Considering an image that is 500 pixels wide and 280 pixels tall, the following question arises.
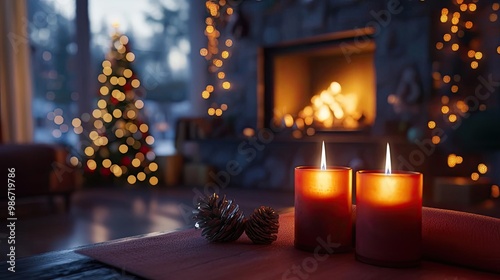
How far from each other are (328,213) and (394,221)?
10 cm

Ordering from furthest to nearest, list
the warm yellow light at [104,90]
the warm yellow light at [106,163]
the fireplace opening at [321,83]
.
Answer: the warm yellow light at [104,90] < the warm yellow light at [106,163] < the fireplace opening at [321,83]

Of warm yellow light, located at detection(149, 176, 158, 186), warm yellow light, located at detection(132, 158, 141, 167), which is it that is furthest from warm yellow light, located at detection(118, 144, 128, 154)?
warm yellow light, located at detection(149, 176, 158, 186)

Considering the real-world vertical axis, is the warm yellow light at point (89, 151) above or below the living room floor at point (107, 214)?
above

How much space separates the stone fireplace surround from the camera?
3.38 m

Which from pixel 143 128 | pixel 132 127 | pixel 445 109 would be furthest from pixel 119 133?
pixel 445 109

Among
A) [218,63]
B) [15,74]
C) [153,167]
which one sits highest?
[218,63]

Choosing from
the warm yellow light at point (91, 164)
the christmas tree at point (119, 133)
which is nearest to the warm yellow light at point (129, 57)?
the christmas tree at point (119, 133)

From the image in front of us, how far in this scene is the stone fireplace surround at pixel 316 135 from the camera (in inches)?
133

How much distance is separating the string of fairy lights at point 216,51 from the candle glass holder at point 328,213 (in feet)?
13.0

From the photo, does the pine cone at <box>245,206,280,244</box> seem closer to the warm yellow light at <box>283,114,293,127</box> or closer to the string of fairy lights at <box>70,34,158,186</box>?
the warm yellow light at <box>283,114,293,127</box>

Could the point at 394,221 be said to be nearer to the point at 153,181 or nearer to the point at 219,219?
the point at 219,219

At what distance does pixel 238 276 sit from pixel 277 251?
0.43ft

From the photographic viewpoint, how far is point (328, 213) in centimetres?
68

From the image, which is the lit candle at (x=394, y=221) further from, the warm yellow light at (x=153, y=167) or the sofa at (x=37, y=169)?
the warm yellow light at (x=153, y=167)
